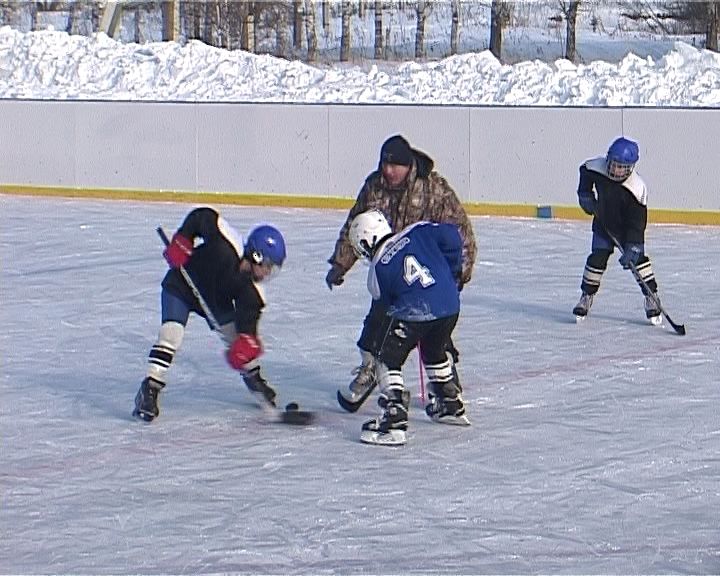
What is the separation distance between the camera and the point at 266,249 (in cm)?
520

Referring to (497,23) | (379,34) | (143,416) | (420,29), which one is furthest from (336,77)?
(143,416)

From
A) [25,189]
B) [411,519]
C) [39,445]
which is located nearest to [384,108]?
[25,189]

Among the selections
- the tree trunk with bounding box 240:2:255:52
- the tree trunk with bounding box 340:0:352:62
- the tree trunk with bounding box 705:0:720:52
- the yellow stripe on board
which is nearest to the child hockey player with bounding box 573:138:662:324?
the yellow stripe on board

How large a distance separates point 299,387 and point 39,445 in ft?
4.30

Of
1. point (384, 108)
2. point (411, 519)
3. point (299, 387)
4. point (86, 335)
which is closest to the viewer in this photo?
point (411, 519)

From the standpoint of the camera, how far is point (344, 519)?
437cm

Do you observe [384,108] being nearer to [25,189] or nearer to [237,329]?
[25,189]

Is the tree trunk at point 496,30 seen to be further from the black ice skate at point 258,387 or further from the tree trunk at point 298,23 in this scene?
the black ice skate at point 258,387

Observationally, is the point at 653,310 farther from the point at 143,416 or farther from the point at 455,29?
the point at 455,29

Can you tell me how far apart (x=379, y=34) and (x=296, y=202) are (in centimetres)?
582

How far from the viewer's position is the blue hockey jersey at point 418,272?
199 inches

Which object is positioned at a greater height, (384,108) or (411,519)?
(384,108)

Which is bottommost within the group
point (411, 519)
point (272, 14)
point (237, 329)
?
point (411, 519)

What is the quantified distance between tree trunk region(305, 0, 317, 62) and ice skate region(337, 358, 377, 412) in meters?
13.0
